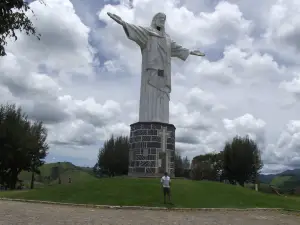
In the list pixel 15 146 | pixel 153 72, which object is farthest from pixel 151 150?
pixel 15 146

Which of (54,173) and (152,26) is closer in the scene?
(152,26)

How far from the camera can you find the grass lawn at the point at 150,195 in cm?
2238

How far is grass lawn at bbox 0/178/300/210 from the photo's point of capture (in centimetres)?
2238

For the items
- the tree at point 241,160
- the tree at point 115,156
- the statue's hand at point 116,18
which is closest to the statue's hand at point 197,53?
the statue's hand at point 116,18

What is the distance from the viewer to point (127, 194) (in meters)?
23.8

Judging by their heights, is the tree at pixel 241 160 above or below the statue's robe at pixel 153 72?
below

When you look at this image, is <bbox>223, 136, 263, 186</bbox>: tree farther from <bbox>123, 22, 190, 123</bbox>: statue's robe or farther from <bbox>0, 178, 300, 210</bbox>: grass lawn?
<bbox>0, 178, 300, 210</bbox>: grass lawn

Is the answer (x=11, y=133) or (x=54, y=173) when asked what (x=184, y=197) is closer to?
(x=11, y=133)

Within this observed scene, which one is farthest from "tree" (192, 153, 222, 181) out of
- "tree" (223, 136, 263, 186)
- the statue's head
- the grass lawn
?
the grass lawn

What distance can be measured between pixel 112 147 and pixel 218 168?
21.0m

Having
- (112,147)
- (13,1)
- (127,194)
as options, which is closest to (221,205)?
(127,194)

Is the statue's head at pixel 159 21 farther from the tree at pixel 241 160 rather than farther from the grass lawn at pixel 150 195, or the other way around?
the tree at pixel 241 160

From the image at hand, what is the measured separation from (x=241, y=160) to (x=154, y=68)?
87.0ft

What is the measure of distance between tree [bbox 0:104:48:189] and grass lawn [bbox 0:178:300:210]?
58.8 ft
